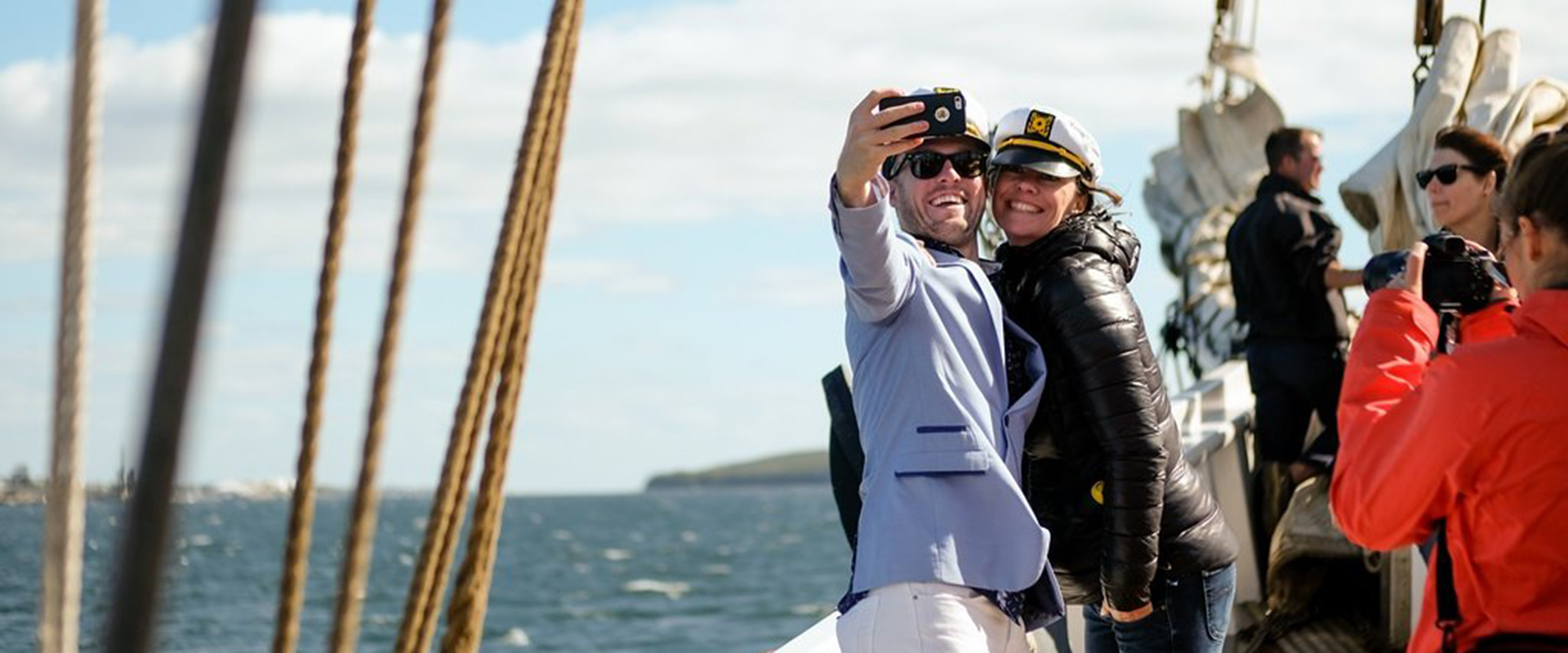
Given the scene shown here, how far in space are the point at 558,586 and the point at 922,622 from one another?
144 feet

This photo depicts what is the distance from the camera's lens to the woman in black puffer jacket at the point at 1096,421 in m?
2.37

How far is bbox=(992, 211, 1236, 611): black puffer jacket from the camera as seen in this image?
2361 millimetres

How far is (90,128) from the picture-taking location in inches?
42.7

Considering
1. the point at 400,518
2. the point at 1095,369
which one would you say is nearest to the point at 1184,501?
the point at 1095,369

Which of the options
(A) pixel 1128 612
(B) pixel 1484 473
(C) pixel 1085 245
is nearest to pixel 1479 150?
(C) pixel 1085 245

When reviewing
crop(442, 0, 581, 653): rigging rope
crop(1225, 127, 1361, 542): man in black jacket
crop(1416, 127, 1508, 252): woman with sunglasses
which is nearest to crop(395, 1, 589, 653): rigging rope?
crop(442, 0, 581, 653): rigging rope

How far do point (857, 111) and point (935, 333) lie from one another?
26cm

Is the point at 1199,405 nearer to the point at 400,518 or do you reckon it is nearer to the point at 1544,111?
the point at 1544,111

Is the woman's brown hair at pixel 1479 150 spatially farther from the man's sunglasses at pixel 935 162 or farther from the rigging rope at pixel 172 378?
the rigging rope at pixel 172 378

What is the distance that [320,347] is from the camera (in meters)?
1.21

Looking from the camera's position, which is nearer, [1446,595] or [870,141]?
[1446,595]

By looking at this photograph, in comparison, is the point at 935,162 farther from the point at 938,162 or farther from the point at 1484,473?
the point at 1484,473

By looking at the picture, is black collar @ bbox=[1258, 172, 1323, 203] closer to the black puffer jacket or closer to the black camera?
the black puffer jacket

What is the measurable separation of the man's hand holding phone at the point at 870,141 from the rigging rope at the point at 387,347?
34.0 inches
